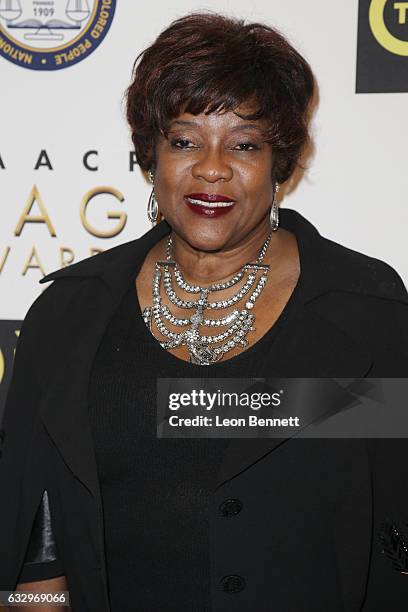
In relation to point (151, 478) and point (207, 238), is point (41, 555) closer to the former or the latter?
point (151, 478)

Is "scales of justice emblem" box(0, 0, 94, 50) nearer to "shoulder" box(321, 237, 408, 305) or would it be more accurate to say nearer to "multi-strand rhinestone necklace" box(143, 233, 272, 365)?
"multi-strand rhinestone necklace" box(143, 233, 272, 365)

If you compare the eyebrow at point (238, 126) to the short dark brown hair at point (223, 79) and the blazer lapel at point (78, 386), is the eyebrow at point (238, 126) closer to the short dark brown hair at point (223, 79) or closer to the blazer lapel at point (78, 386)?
the short dark brown hair at point (223, 79)

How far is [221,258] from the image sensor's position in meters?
1.35

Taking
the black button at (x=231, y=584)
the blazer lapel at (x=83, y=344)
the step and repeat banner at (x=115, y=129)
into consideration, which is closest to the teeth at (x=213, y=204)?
the blazer lapel at (x=83, y=344)

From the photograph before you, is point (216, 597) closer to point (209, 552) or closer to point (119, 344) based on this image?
point (209, 552)

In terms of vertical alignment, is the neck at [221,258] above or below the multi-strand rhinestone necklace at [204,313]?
above

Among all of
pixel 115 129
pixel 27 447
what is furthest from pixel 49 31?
pixel 27 447

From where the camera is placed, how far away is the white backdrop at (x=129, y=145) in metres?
1.57

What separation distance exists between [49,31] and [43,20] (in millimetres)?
27

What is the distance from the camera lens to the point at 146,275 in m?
1.40

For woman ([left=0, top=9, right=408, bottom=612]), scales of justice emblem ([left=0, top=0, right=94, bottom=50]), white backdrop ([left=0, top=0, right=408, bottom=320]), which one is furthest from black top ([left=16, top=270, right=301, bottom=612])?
scales of justice emblem ([left=0, top=0, right=94, bottom=50])

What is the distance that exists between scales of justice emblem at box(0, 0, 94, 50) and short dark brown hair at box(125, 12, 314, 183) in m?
0.43

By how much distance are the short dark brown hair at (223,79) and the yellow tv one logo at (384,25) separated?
36 cm

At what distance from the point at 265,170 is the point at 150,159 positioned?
0.65 ft
